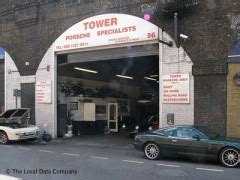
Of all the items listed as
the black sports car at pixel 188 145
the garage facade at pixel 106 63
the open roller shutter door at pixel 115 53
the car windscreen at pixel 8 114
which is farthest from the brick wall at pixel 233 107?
the car windscreen at pixel 8 114

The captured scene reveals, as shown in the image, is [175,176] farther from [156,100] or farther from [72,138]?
[156,100]

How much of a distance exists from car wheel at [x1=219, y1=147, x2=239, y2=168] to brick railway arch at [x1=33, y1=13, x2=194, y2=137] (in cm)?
507

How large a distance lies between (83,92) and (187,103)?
35.7ft

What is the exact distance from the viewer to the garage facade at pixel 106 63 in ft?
64.8

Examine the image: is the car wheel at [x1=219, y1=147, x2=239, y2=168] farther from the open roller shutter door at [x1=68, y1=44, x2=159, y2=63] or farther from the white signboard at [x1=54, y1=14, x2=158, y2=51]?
the open roller shutter door at [x1=68, y1=44, x2=159, y2=63]

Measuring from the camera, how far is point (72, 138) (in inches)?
997

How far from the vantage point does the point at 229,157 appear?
14.1 metres

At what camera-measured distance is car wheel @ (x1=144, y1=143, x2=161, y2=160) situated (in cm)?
1566

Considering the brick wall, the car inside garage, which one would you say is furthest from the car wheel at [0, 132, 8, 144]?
the brick wall

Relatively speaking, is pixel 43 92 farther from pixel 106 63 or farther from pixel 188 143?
pixel 188 143

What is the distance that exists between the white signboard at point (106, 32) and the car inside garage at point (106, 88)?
701mm

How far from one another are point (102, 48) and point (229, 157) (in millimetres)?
10868

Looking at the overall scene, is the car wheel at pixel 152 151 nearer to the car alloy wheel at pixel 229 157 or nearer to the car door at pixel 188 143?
the car door at pixel 188 143

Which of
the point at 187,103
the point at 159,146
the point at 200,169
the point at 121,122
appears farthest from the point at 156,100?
the point at 200,169
